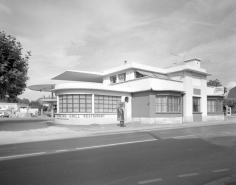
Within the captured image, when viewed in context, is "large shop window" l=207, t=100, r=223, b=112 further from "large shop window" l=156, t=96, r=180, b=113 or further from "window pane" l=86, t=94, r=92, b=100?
"window pane" l=86, t=94, r=92, b=100

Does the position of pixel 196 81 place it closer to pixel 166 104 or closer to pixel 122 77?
pixel 166 104

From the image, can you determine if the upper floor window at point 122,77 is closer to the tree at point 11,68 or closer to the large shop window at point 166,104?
the large shop window at point 166,104

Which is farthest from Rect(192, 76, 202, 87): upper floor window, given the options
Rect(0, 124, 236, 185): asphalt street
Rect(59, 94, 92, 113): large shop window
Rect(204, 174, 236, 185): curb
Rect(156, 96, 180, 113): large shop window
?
Rect(204, 174, 236, 185): curb

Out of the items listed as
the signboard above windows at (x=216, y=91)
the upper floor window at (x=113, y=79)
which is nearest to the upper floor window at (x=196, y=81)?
the signboard above windows at (x=216, y=91)

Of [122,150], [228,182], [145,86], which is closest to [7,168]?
[122,150]

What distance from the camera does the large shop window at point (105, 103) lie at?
72.2ft

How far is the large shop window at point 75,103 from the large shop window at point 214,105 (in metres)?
18.9

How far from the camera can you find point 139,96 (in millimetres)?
24141

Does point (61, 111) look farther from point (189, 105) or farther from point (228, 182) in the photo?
point (228, 182)

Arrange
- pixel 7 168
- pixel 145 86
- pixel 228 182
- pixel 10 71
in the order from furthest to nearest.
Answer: pixel 145 86 < pixel 10 71 < pixel 7 168 < pixel 228 182

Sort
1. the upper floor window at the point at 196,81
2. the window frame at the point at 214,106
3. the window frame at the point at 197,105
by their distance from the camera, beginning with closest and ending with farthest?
the window frame at the point at 197,105
the upper floor window at the point at 196,81
the window frame at the point at 214,106

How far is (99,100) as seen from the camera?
22.2 metres

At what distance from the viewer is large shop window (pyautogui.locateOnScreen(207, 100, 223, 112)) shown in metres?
30.9

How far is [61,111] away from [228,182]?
737 inches
